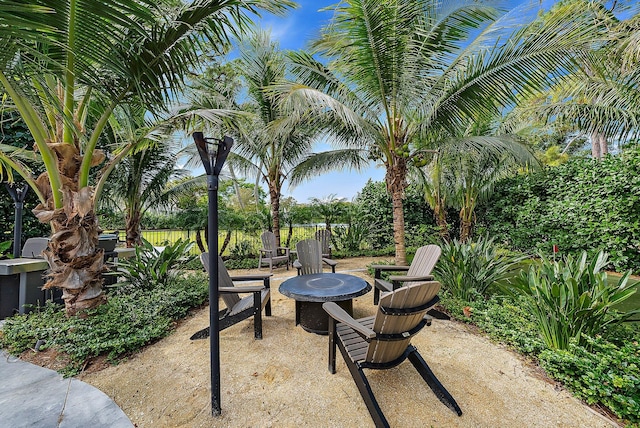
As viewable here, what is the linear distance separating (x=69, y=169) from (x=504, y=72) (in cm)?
647

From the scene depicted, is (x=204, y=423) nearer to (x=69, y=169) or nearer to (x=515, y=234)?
(x=69, y=169)


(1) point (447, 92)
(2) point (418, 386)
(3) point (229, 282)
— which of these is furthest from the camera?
(1) point (447, 92)

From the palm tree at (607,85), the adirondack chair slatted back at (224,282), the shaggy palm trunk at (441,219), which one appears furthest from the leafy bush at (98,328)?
the shaggy palm trunk at (441,219)

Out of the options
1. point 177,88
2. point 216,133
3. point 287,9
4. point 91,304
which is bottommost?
point 91,304

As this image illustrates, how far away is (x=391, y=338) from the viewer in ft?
6.38

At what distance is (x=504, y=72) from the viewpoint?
4.23 meters

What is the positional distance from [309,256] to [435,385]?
9.51 feet

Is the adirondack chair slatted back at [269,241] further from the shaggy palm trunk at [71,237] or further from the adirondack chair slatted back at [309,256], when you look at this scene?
the shaggy palm trunk at [71,237]

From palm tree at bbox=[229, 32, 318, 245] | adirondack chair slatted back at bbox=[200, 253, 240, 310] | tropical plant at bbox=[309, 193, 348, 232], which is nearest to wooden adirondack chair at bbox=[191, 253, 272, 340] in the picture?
adirondack chair slatted back at bbox=[200, 253, 240, 310]

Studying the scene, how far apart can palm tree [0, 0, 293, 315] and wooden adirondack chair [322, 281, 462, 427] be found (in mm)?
3324

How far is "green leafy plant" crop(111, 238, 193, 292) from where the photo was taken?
14.1ft

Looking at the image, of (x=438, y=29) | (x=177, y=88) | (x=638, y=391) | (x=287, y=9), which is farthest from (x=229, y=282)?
(x=438, y=29)

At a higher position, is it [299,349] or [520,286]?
[520,286]

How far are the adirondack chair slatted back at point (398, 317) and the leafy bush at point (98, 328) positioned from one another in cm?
273
